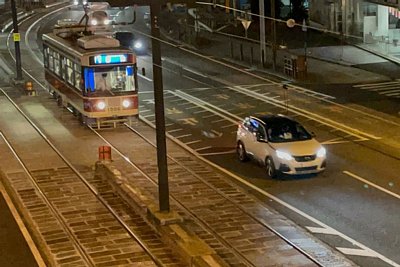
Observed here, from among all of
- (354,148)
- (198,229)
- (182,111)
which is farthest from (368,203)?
(182,111)

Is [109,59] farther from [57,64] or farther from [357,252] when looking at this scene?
[357,252]

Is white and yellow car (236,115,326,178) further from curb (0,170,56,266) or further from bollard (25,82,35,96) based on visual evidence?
bollard (25,82,35,96)

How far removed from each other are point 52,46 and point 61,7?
4659cm

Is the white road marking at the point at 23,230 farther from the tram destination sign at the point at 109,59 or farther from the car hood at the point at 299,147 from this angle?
the tram destination sign at the point at 109,59

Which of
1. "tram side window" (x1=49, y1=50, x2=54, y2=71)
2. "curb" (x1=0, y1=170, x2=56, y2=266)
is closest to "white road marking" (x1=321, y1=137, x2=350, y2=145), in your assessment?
"curb" (x1=0, y1=170, x2=56, y2=266)

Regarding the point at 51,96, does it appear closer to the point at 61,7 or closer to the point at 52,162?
the point at 52,162

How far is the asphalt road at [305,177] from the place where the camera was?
18.7 meters

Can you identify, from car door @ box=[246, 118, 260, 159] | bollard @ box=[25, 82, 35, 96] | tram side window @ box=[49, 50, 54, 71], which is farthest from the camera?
bollard @ box=[25, 82, 35, 96]

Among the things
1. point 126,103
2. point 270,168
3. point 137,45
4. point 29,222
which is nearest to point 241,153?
point 270,168

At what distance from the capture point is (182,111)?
33750 mm

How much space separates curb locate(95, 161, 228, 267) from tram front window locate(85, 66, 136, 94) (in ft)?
21.8

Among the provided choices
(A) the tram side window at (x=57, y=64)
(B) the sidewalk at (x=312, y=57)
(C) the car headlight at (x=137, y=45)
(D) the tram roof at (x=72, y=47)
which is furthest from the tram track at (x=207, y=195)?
(C) the car headlight at (x=137, y=45)

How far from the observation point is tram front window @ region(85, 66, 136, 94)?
1148 inches

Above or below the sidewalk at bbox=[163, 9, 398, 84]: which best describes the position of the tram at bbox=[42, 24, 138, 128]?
above
